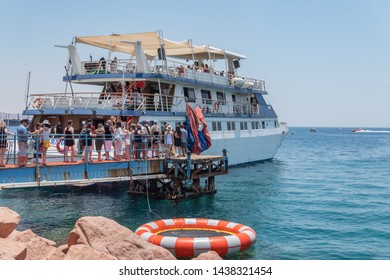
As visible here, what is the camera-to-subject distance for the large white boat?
998 inches

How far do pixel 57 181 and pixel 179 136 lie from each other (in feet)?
24.8

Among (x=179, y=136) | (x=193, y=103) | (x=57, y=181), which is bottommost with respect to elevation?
(x=57, y=181)

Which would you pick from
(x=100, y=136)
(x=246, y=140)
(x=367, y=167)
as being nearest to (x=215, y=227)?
(x=100, y=136)

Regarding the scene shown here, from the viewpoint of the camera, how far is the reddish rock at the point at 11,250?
9.23 metres

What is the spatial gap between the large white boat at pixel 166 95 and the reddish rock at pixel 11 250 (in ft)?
50.0

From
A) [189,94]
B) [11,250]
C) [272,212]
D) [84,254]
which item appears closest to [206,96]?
[189,94]

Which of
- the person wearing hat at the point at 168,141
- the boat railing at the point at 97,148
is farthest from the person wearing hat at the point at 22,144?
the person wearing hat at the point at 168,141

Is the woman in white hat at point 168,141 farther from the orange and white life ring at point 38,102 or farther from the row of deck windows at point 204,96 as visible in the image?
the row of deck windows at point 204,96

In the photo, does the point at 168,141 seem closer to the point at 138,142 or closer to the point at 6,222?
the point at 138,142

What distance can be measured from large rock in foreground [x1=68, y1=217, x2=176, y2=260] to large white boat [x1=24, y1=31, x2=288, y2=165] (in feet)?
43.7

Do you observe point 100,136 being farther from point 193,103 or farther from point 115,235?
point 193,103

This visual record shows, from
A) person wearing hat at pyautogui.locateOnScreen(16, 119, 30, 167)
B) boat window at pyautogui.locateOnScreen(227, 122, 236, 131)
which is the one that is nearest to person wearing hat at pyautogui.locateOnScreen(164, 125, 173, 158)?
person wearing hat at pyautogui.locateOnScreen(16, 119, 30, 167)

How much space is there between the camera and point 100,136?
20422mm

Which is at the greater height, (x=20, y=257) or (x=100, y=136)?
(x=100, y=136)
